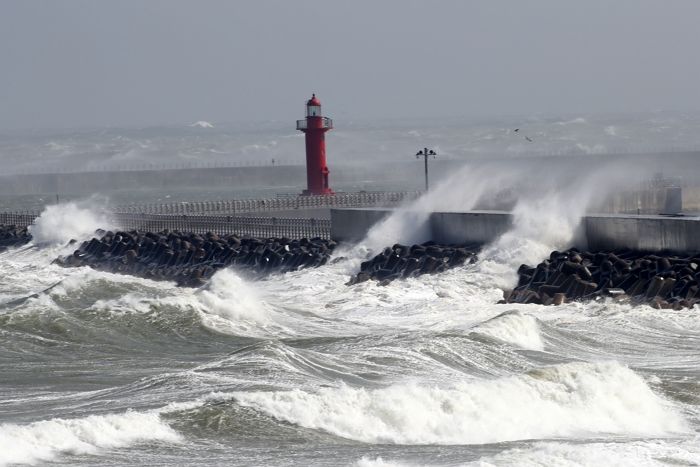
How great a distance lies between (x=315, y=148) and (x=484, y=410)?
26.6 metres

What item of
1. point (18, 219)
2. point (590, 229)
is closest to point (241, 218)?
point (590, 229)

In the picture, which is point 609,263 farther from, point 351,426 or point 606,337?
point 351,426

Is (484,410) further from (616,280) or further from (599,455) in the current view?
(616,280)

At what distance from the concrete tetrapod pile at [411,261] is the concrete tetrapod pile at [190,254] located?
1.60 meters

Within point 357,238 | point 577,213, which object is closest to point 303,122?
point 357,238

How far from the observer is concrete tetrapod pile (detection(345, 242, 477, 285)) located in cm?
2091

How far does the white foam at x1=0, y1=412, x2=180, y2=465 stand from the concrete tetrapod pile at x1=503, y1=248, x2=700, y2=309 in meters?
8.37

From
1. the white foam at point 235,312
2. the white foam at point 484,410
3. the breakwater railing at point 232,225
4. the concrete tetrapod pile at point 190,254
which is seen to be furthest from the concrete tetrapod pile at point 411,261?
the white foam at point 484,410

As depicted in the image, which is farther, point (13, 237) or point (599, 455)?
point (13, 237)

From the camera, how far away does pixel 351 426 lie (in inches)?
395

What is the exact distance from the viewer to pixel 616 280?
1766 cm

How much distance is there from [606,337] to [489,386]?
4.15m

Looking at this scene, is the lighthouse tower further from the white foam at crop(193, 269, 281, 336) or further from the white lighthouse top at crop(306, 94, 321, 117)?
the white foam at crop(193, 269, 281, 336)

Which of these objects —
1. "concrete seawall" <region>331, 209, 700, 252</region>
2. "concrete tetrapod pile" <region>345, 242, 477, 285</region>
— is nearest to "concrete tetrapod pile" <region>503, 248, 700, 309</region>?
"concrete seawall" <region>331, 209, 700, 252</region>
